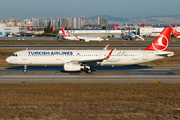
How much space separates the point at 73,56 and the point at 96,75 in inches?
200

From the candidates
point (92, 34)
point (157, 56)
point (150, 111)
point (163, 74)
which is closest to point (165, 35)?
point (157, 56)

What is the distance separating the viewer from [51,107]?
1862 centimetres

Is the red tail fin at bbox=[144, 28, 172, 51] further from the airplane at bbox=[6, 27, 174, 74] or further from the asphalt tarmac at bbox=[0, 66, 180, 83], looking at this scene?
the asphalt tarmac at bbox=[0, 66, 180, 83]

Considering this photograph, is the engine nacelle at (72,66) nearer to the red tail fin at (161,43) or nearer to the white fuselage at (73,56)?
the white fuselage at (73,56)

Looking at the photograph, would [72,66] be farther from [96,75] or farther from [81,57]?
[96,75]

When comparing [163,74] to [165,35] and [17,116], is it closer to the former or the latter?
[165,35]

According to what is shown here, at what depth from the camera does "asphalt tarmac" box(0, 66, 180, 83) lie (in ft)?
96.9

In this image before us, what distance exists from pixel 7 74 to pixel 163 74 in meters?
25.0

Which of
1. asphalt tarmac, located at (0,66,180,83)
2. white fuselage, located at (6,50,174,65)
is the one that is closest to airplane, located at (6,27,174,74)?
white fuselage, located at (6,50,174,65)

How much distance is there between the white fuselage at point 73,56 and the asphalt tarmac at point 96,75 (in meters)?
1.86

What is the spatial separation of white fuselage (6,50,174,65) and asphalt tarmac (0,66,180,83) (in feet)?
6.11

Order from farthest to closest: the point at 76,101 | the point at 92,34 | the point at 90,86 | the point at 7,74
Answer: the point at 92,34, the point at 7,74, the point at 90,86, the point at 76,101

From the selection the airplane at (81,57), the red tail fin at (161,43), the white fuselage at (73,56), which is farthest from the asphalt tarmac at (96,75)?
the red tail fin at (161,43)

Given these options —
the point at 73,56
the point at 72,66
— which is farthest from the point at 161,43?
the point at 72,66
